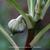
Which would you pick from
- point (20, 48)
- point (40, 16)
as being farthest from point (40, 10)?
point (20, 48)

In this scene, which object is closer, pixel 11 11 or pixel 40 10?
pixel 40 10

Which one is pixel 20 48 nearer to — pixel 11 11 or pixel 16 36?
pixel 16 36

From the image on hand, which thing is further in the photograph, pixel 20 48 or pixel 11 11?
pixel 11 11

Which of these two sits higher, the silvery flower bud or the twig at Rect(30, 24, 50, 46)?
the silvery flower bud

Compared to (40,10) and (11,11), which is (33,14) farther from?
(11,11)

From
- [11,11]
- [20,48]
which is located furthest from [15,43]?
[11,11]

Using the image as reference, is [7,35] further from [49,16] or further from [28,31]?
[49,16]

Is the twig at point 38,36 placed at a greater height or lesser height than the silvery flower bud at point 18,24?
lesser
